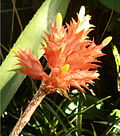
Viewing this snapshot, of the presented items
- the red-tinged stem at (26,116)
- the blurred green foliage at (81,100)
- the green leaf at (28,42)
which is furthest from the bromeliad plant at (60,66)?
the blurred green foliage at (81,100)

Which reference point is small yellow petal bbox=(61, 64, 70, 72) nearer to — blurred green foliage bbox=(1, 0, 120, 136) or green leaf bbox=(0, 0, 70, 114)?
green leaf bbox=(0, 0, 70, 114)

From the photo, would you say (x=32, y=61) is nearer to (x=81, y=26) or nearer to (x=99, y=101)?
(x=81, y=26)

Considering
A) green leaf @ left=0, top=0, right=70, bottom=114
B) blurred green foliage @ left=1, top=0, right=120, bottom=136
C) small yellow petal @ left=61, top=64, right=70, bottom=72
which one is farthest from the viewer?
blurred green foliage @ left=1, top=0, right=120, bottom=136

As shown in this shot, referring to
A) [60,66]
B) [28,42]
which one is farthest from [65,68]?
[28,42]

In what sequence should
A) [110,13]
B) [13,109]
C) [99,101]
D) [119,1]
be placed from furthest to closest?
[13,109], [110,13], [99,101], [119,1]

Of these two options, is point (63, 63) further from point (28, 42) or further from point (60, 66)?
point (28, 42)

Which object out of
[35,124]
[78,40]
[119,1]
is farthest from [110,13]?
[78,40]

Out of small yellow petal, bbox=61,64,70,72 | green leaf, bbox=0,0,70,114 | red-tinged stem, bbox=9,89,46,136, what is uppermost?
green leaf, bbox=0,0,70,114

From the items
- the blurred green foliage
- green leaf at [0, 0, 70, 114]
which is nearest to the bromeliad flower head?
green leaf at [0, 0, 70, 114]
